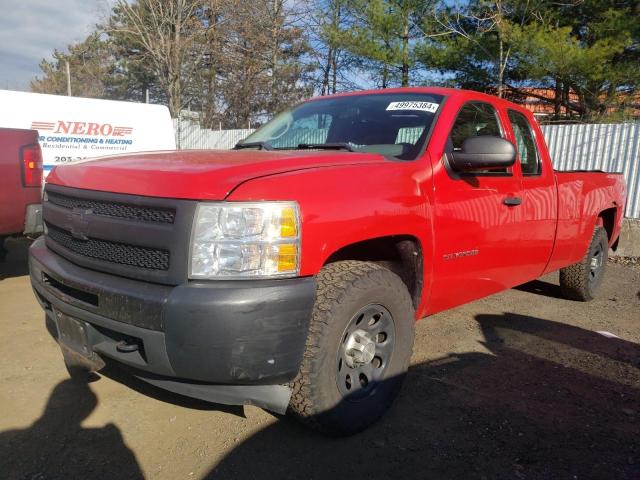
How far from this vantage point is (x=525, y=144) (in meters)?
4.11

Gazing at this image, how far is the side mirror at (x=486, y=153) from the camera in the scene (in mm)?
2955

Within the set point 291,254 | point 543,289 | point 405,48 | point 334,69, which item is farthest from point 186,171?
point 334,69

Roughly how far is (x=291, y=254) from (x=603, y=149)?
8.73 metres

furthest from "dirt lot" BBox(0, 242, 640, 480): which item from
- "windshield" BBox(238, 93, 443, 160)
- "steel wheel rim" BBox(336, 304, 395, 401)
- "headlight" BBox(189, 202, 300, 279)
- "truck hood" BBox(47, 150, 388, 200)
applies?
"windshield" BBox(238, 93, 443, 160)

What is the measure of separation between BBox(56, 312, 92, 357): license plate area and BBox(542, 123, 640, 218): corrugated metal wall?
8.95 meters

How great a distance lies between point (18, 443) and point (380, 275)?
78.3 inches

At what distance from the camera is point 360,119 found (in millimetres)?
3453

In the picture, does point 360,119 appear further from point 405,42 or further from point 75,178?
point 405,42

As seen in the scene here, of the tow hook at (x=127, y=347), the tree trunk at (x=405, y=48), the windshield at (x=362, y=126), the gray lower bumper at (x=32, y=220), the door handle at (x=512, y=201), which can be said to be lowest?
the tow hook at (x=127, y=347)

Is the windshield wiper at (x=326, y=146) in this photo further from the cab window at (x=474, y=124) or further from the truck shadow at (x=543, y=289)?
the truck shadow at (x=543, y=289)

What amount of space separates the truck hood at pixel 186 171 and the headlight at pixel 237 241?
90mm

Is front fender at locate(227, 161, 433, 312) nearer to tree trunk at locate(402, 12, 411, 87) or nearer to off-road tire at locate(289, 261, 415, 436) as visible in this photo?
off-road tire at locate(289, 261, 415, 436)

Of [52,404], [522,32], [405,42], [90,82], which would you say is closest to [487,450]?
[52,404]

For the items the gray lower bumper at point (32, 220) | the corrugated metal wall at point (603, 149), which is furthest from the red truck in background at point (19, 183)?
the corrugated metal wall at point (603, 149)
